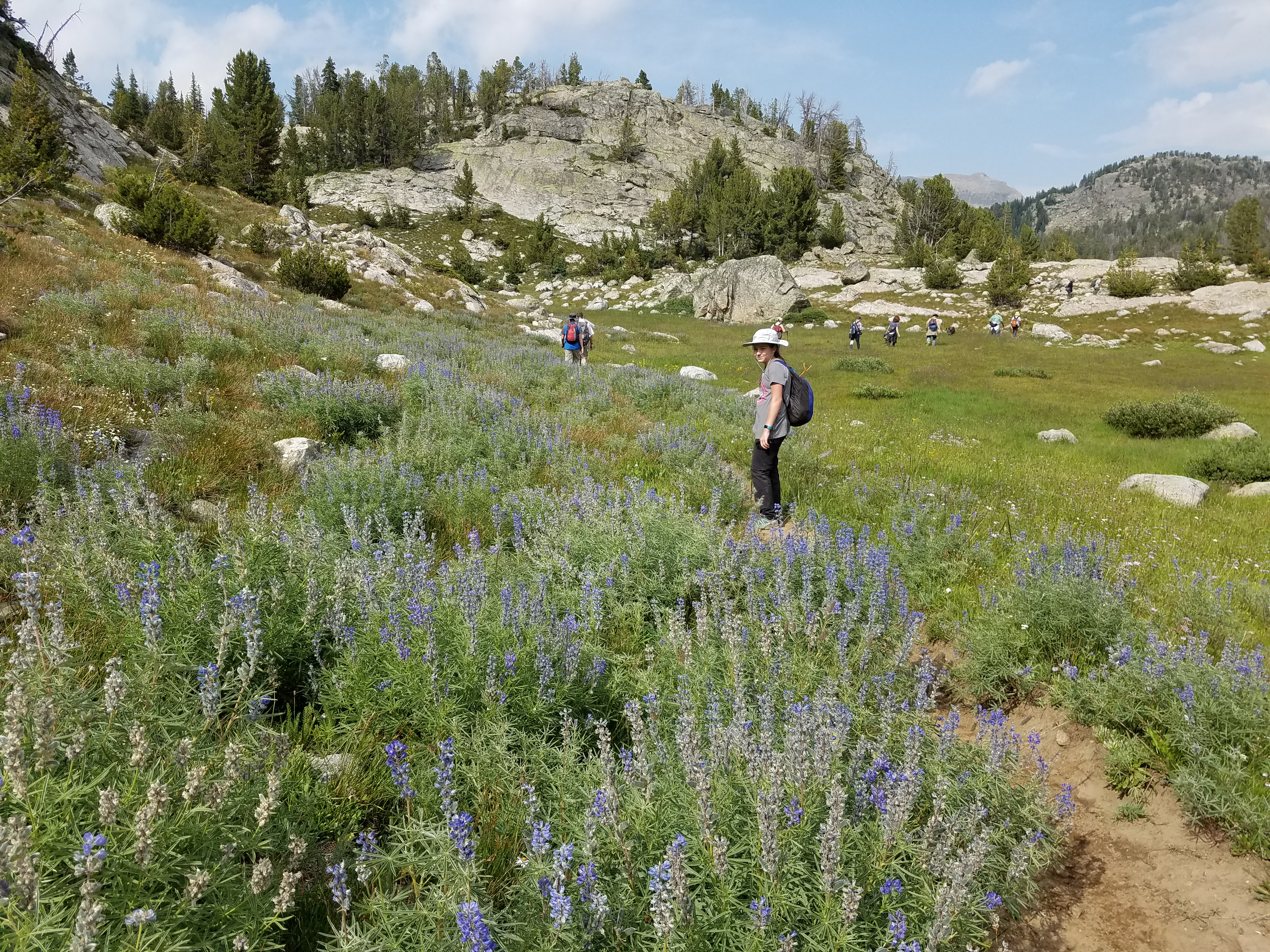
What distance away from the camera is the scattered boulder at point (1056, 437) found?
1405 cm

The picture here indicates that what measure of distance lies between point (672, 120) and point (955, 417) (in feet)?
403

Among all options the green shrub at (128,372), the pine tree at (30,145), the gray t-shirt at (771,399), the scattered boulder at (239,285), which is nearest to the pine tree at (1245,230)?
the gray t-shirt at (771,399)

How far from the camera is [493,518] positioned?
6.08 m

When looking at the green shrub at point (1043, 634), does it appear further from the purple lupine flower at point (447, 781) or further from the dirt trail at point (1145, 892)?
the purple lupine flower at point (447, 781)

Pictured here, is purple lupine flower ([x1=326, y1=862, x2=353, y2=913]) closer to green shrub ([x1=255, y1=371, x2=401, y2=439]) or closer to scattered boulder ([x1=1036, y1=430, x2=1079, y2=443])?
green shrub ([x1=255, y1=371, x2=401, y2=439])

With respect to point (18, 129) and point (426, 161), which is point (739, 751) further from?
point (426, 161)

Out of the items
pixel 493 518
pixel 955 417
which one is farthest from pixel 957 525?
pixel 955 417

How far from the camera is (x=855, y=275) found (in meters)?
57.8

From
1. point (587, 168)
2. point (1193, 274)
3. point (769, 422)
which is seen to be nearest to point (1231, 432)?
point (769, 422)

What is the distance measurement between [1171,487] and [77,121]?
159 ft

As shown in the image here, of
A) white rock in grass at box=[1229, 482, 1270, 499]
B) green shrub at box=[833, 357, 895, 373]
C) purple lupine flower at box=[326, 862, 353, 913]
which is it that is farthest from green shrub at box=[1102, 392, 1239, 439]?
purple lupine flower at box=[326, 862, 353, 913]

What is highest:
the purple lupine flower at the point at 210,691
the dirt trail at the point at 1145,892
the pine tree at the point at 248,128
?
the pine tree at the point at 248,128

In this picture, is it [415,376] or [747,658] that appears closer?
[747,658]

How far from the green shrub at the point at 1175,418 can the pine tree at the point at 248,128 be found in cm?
5959
